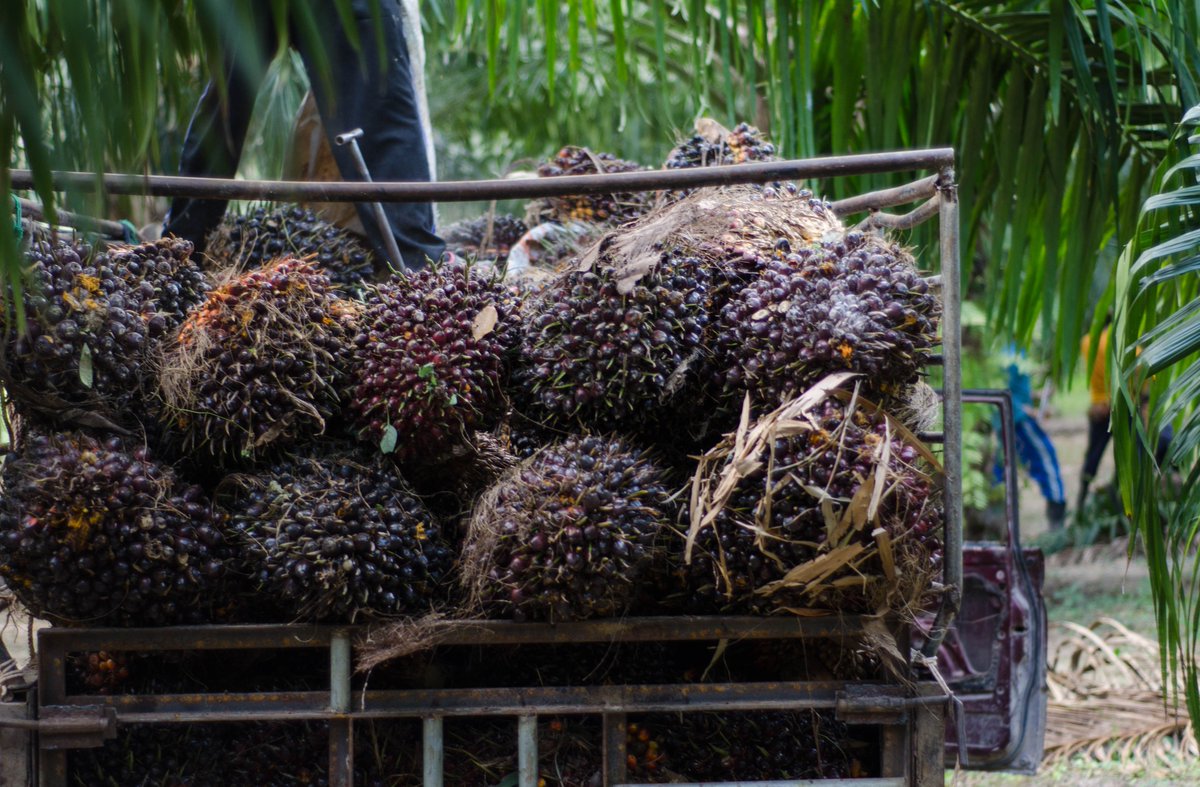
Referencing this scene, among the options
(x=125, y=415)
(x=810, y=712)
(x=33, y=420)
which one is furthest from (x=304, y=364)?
(x=810, y=712)

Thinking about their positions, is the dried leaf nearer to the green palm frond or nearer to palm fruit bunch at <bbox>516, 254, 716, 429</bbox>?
palm fruit bunch at <bbox>516, 254, 716, 429</bbox>

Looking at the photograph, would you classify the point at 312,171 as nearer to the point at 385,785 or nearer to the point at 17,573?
the point at 17,573

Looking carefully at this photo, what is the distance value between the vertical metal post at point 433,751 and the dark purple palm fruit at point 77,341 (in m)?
0.74

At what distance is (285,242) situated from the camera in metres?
2.50

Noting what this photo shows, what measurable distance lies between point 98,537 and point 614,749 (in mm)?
887

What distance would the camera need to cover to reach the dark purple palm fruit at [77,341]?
1.80 meters

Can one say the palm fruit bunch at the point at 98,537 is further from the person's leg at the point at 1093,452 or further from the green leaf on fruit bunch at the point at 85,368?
the person's leg at the point at 1093,452

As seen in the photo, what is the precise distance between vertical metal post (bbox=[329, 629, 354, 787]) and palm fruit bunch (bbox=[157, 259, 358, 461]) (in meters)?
0.37

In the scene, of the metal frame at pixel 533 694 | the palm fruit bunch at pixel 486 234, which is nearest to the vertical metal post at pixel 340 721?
the metal frame at pixel 533 694

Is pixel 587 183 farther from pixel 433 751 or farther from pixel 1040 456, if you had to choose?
pixel 1040 456

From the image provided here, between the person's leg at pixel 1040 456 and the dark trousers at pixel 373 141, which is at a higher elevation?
the dark trousers at pixel 373 141

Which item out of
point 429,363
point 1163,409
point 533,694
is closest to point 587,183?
point 429,363

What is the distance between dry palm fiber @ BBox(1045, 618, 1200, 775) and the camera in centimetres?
408

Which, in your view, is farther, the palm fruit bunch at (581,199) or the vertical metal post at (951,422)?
the palm fruit bunch at (581,199)
